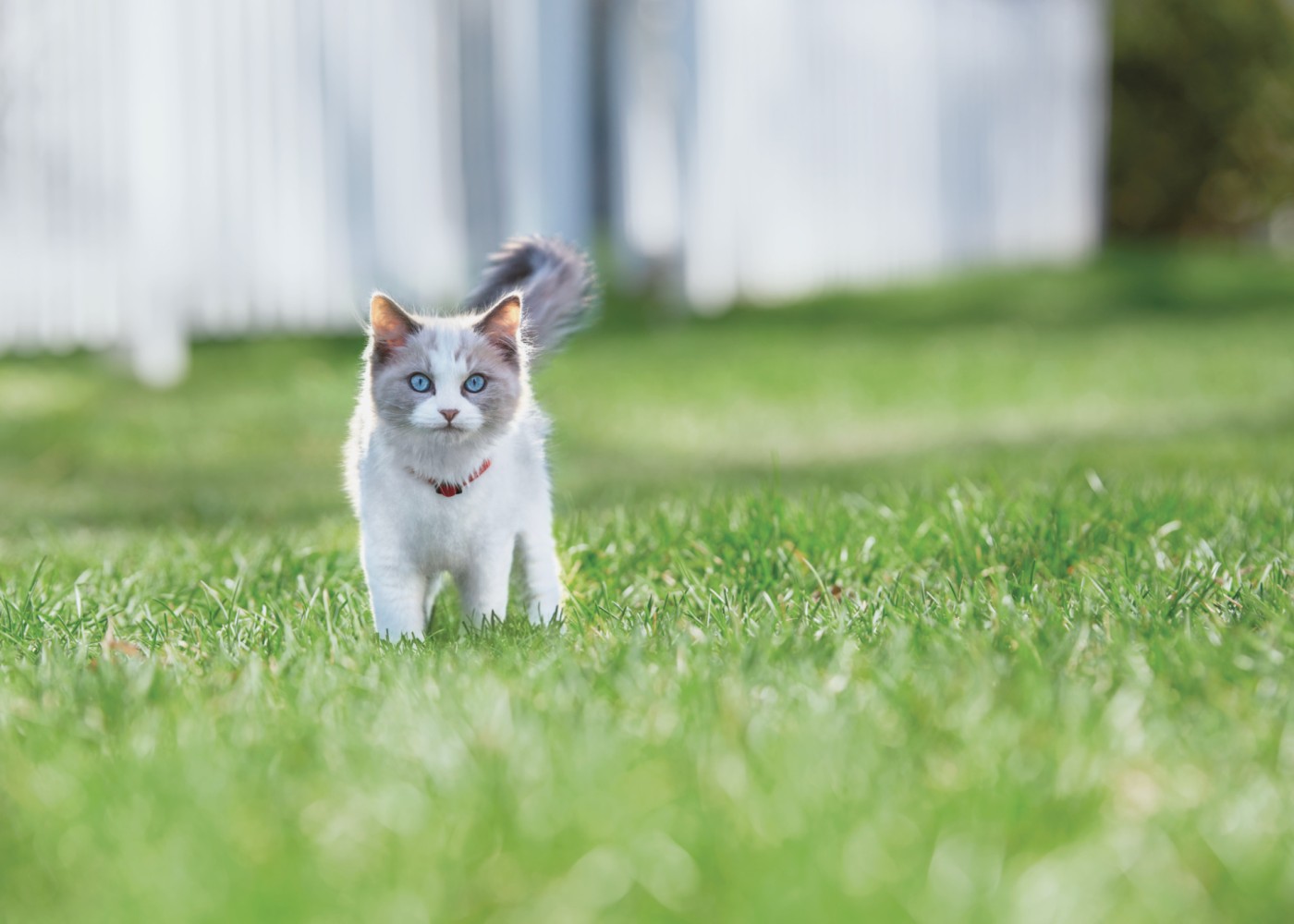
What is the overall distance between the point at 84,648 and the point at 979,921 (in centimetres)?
156

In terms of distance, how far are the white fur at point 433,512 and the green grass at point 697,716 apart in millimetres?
97

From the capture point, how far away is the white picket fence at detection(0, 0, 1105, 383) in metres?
7.16

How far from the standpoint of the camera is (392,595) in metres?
2.43

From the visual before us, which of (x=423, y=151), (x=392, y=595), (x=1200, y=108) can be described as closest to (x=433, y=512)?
(x=392, y=595)

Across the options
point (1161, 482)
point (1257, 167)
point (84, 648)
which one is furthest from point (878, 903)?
point (1257, 167)

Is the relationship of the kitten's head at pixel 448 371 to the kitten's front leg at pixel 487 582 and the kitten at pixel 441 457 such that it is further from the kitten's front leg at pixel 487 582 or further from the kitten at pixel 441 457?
the kitten's front leg at pixel 487 582

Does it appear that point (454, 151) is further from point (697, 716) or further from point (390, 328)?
point (697, 716)

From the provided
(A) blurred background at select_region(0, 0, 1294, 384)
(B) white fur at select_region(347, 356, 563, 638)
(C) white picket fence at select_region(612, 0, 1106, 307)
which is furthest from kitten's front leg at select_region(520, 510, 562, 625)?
(C) white picket fence at select_region(612, 0, 1106, 307)

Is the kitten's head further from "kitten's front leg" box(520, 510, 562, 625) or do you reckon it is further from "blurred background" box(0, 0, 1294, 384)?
"blurred background" box(0, 0, 1294, 384)

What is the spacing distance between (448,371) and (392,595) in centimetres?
36

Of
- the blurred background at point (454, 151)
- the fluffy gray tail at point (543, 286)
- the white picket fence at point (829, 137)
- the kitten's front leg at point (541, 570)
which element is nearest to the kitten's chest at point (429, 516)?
the kitten's front leg at point (541, 570)

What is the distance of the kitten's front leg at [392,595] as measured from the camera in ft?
7.95

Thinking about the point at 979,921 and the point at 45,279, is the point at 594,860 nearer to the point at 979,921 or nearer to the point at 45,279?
the point at 979,921

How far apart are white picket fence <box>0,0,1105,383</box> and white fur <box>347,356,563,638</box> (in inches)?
203
